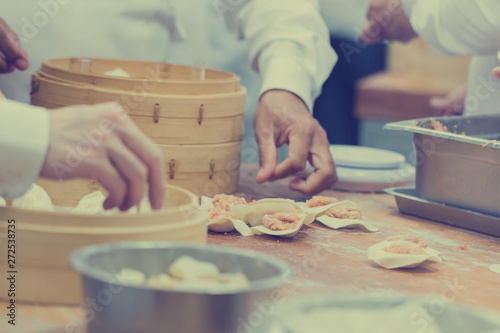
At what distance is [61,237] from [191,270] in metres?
0.33

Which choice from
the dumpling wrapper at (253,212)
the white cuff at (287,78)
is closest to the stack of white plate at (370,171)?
the white cuff at (287,78)

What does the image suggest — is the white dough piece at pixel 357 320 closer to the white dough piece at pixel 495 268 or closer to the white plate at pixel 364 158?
the white dough piece at pixel 495 268

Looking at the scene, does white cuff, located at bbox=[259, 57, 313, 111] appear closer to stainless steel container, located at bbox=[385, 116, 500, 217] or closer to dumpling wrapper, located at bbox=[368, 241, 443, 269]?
stainless steel container, located at bbox=[385, 116, 500, 217]

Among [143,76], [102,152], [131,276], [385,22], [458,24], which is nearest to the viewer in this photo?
[131,276]

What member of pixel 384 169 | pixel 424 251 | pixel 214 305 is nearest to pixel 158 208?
pixel 214 305

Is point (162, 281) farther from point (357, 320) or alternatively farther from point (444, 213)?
point (444, 213)

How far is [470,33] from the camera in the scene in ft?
8.70

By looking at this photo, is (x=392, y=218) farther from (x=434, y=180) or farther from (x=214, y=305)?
(x=214, y=305)

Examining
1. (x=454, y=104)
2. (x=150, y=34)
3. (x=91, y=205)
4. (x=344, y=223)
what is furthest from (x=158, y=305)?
(x=454, y=104)

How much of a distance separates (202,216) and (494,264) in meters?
0.77

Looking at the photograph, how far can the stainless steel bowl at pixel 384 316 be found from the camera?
0.99 metres

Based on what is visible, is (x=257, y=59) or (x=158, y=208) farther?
(x=257, y=59)

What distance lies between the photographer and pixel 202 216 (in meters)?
1.50

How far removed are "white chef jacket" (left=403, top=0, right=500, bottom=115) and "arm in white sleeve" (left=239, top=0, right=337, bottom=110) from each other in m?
0.39
